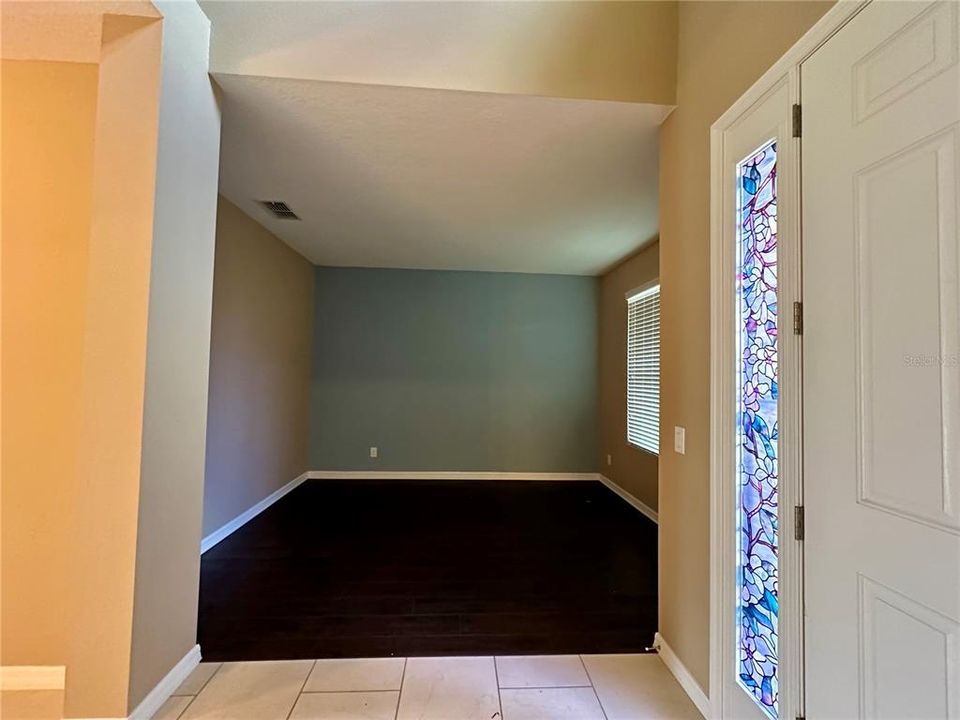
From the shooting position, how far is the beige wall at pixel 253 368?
334 cm

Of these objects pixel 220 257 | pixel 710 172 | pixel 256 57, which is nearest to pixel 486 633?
pixel 710 172

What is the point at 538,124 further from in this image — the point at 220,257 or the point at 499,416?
the point at 499,416

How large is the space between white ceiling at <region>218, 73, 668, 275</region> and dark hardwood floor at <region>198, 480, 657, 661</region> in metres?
2.59

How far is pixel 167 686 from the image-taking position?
171cm

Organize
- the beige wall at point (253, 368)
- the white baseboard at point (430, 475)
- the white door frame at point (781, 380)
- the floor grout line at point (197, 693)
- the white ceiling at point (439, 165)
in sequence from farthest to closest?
1. the white baseboard at point (430, 475)
2. the beige wall at point (253, 368)
3. the white ceiling at point (439, 165)
4. the floor grout line at point (197, 693)
5. the white door frame at point (781, 380)

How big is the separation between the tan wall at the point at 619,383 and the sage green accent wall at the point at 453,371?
196 mm

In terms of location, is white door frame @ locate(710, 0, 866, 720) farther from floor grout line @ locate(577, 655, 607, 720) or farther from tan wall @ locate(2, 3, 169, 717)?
tan wall @ locate(2, 3, 169, 717)

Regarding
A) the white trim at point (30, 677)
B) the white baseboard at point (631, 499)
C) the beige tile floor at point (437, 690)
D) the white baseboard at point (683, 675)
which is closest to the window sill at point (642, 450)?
the white baseboard at point (631, 499)

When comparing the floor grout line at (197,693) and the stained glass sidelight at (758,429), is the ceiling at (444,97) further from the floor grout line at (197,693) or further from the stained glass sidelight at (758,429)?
the floor grout line at (197,693)

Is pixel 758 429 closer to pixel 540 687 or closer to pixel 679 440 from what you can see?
pixel 679 440

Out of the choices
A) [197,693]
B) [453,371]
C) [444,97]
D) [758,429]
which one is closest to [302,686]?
[197,693]

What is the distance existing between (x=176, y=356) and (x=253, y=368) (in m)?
2.35

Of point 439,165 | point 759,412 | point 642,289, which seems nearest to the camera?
point 759,412

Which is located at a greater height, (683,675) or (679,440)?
(679,440)
